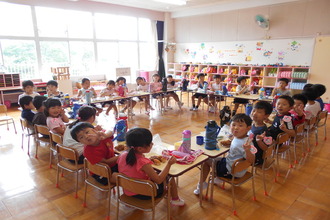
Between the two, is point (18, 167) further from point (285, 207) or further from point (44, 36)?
point (44, 36)

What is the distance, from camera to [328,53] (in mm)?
6891

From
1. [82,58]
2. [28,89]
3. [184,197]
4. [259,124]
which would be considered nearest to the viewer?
[184,197]

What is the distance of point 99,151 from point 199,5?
29.3ft

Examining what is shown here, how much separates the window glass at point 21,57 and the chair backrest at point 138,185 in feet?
25.5

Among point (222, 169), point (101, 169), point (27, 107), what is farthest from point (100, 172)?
point (27, 107)

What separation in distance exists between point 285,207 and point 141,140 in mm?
1911

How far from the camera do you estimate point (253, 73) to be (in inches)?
331

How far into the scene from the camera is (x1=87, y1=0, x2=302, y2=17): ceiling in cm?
838

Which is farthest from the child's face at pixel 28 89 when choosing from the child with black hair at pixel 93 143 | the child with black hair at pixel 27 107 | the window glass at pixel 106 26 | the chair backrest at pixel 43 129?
the window glass at pixel 106 26

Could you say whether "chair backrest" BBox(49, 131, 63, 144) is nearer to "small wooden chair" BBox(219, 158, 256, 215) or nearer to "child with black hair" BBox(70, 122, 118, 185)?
"child with black hair" BBox(70, 122, 118, 185)

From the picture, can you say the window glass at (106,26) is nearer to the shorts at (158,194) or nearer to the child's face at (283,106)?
the child's face at (283,106)

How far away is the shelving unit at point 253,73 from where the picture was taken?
7.54 meters

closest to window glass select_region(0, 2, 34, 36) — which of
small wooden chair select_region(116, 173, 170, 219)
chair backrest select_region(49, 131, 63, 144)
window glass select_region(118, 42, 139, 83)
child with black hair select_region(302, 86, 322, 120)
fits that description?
window glass select_region(118, 42, 139, 83)

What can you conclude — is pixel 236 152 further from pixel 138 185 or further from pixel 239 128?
pixel 138 185
